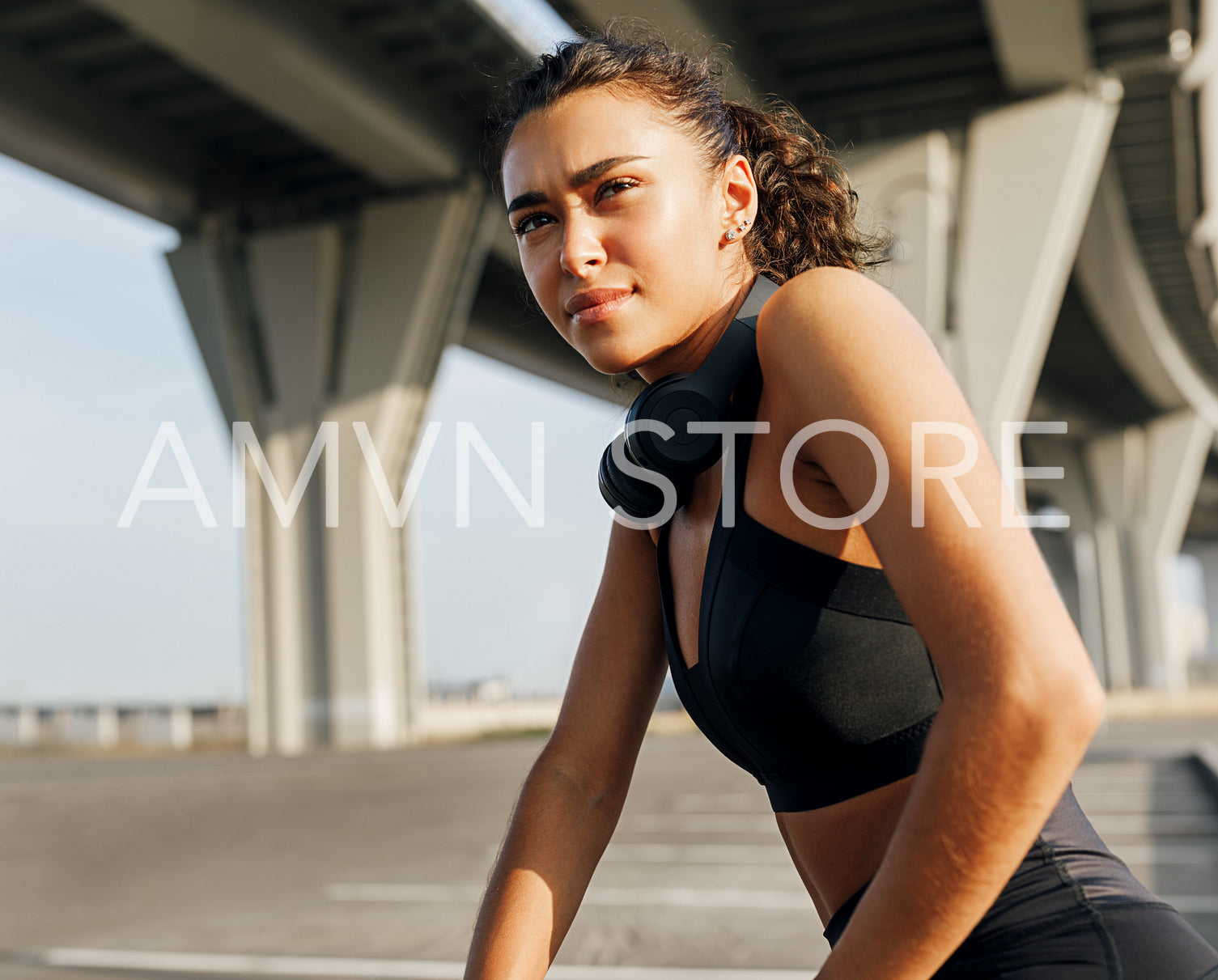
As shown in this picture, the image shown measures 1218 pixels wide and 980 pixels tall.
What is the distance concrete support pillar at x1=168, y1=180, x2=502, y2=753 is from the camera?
18562mm

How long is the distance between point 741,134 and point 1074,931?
1.02 metres

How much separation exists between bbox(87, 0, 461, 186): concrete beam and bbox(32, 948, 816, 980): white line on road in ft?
A: 31.7

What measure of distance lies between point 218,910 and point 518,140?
21.6ft

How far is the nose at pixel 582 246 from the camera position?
1.35 metres

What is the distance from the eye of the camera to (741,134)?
5.27 ft

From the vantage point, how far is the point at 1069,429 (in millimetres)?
42031

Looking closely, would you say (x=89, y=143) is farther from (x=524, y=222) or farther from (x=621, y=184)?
(x=621, y=184)

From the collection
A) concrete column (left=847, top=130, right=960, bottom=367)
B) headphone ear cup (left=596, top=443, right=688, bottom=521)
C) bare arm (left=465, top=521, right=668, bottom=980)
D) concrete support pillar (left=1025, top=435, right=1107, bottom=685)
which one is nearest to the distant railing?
concrete column (left=847, top=130, right=960, bottom=367)

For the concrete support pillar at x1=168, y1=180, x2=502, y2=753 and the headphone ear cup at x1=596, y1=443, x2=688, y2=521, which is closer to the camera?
the headphone ear cup at x1=596, y1=443, x2=688, y2=521

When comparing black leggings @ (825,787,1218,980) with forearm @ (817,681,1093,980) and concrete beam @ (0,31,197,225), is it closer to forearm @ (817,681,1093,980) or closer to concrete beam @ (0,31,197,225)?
forearm @ (817,681,1093,980)

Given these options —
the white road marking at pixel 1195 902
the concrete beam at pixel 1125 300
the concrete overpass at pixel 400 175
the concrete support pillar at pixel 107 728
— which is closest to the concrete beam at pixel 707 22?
the concrete overpass at pixel 400 175

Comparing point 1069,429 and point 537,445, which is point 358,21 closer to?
point 537,445

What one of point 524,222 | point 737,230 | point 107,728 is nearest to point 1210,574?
point 107,728

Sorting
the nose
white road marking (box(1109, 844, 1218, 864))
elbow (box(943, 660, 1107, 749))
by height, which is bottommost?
white road marking (box(1109, 844, 1218, 864))
